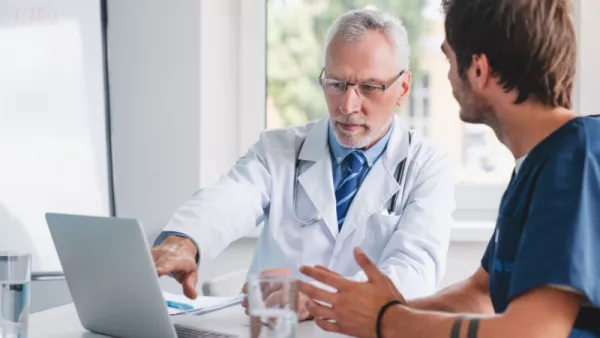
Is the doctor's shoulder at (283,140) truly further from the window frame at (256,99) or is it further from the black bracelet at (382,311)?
the black bracelet at (382,311)

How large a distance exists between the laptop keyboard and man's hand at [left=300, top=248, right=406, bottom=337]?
0.56 ft

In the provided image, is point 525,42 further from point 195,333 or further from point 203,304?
point 203,304

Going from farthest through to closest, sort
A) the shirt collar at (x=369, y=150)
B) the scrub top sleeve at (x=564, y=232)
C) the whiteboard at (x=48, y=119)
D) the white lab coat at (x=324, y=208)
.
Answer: the whiteboard at (x=48, y=119)
the shirt collar at (x=369, y=150)
the white lab coat at (x=324, y=208)
the scrub top sleeve at (x=564, y=232)

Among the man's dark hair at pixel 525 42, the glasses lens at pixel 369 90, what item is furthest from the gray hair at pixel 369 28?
the man's dark hair at pixel 525 42

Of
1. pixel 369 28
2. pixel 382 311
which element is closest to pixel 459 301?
pixel 382 311

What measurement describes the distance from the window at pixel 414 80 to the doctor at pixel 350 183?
86 centimetres

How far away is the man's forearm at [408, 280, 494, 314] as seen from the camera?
5.35 ft

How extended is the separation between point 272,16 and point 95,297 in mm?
1916

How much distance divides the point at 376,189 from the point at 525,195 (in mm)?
924

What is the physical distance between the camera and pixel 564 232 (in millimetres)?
1141

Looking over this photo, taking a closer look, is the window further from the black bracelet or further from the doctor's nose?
the black bracelet

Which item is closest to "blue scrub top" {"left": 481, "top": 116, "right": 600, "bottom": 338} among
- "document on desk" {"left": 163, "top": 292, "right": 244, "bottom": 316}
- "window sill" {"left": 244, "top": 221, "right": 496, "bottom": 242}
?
"document on desk" {"left": 163, "top": 292, "right": 244, "bottom": 316}

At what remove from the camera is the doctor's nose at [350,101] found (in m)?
2.12

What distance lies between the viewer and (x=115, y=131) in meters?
2.91
